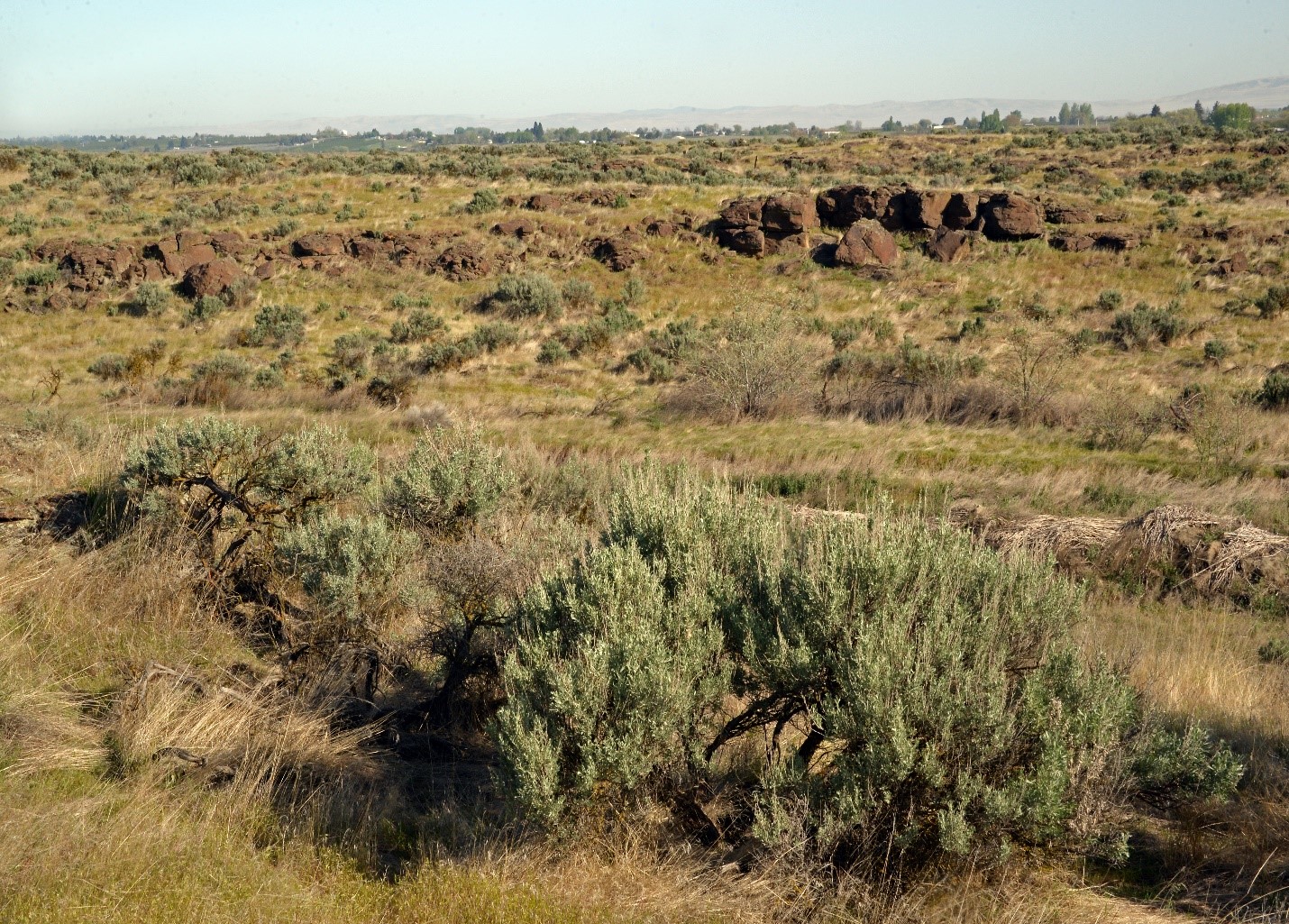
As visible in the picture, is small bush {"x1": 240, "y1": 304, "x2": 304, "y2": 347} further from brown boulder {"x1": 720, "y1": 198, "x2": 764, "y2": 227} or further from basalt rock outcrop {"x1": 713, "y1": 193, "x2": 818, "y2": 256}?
brown boulder {"x1": 720, "y1": 198, "x2": 764, "y2": 227}

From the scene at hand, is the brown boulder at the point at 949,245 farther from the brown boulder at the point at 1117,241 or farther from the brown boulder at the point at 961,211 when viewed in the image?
the brown boulder at the point at 1117,241

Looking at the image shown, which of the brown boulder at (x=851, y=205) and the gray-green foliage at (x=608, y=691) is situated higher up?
the brown boulder at (x=851, y=205)

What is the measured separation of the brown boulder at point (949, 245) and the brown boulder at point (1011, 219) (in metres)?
0.92

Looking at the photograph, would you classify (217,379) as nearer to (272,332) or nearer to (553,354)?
(272,332)

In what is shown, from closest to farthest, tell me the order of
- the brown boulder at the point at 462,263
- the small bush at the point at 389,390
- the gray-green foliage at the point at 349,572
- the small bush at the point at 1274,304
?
the gray-green foliage at the point at 349,572 → the small bush at the point at 389,390 → the small bush at the point at 1274,304 → the brown boulder at the point at 462,263

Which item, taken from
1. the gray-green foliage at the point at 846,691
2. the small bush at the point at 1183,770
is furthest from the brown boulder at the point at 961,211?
the small bush at the point at 1183,770

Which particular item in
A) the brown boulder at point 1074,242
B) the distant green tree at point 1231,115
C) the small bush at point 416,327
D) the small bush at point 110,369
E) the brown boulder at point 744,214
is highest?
the distant green tree at point 1231,115

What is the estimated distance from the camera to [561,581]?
4.64m

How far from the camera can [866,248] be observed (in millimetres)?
30469

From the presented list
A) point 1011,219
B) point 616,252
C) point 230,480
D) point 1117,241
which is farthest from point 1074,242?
point 230,480

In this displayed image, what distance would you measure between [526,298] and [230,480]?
20294 millimetres

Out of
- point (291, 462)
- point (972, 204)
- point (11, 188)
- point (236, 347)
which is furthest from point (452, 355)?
point (11, 188)

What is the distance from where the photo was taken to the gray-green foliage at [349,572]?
20.4 feet

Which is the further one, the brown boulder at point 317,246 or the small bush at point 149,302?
the brown boulder at point 317,246
